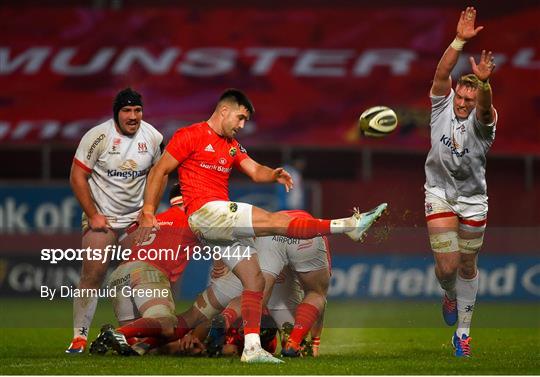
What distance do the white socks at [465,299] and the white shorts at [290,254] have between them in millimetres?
1298

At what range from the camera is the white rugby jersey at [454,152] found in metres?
10.5

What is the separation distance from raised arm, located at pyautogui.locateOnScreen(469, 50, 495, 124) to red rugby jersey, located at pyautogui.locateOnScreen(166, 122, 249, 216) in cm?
200

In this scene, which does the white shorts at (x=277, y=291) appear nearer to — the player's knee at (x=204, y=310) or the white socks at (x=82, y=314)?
the player's knee at (x=204, y=310)

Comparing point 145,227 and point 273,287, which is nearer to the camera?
point 145,227

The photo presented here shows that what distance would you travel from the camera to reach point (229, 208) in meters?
9.70

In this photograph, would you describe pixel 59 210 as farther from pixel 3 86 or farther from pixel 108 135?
pixel 108 135

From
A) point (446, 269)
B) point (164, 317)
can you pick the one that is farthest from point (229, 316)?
point (446, 269)

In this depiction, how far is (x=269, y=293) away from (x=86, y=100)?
40.0 ft

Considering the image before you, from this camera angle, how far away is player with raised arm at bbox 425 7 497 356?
34.3ft

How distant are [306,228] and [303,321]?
2.85ft

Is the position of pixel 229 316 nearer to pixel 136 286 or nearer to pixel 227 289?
pixel 227 289

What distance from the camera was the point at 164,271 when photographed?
34.9 feet

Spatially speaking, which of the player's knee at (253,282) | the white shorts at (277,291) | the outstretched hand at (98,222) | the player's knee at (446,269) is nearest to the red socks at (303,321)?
the white shorts at (277,291)

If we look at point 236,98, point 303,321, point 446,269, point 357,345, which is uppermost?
point 236,98
